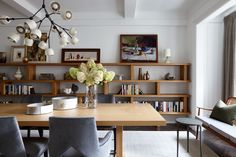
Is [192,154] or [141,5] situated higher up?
[141,5]

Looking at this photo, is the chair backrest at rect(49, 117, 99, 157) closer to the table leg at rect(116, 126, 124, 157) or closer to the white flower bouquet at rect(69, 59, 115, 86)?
the table leg at rect(116, 126, 124, 157)

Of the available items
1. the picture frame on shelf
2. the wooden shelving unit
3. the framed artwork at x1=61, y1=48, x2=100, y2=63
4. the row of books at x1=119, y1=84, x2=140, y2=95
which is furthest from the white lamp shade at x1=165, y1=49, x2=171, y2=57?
the picture frame on shelf

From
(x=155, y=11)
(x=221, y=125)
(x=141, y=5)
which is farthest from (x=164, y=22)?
(x=221, y=125)

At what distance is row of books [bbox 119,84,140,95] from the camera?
191 inches

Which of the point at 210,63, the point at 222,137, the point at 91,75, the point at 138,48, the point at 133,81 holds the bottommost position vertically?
the point at 222,137

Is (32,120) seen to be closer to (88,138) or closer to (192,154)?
(88,138)

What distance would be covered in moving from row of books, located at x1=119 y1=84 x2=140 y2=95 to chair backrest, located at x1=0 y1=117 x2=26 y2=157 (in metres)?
3.20

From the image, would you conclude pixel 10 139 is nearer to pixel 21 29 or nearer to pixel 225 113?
pixel 21 29

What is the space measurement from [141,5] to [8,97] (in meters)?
3.82

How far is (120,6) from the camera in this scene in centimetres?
446

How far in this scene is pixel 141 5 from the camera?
175 inches

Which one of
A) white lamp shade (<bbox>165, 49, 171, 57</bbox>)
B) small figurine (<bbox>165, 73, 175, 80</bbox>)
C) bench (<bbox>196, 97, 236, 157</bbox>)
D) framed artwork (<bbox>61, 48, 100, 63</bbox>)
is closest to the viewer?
bench (<bbox>196, 97, 236, 157</bbox>)

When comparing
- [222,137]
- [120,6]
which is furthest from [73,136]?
[120,6]

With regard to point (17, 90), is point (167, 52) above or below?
above
